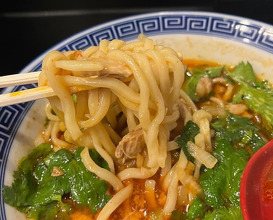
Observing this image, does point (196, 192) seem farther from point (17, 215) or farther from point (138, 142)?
point (17, 215)

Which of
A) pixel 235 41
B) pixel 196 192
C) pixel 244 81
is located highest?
pixel 235 41

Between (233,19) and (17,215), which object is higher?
(233,19)

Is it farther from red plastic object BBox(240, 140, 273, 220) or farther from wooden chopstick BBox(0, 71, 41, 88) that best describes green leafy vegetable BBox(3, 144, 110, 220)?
red plastic object BBox(240, 140, 273, 220)

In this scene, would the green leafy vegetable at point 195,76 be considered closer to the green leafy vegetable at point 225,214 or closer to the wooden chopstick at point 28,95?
the green leafy vegetable at point 225,214

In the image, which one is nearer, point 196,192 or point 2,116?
point 196,192

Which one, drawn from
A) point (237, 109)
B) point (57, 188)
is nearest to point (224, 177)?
point (237, 109)

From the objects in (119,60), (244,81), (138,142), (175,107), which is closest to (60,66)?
(119,60)

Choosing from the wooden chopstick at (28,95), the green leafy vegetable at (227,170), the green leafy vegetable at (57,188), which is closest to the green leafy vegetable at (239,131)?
the green leafy vegetable at (227,170)
